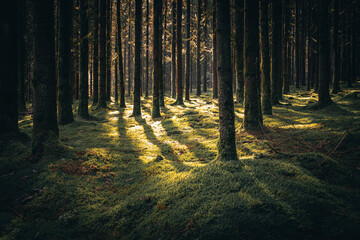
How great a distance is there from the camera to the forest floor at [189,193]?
2.79 metres

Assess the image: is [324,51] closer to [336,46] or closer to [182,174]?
[336,46]

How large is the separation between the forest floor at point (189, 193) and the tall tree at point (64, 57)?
5526 mm

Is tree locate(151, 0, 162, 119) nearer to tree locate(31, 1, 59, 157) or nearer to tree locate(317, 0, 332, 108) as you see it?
tree locate(31, 1, 59, 157)

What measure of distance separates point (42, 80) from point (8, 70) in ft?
5.35

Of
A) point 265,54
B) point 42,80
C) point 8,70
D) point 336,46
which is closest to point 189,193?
point 42,80

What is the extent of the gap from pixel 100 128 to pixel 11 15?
249 inches

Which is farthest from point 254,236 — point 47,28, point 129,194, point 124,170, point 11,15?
point 11,15

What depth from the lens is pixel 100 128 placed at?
1129 centimetres

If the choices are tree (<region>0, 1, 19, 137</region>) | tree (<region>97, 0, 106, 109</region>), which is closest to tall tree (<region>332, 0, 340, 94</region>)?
tree (<region>97, 0, 106, 109</region>)

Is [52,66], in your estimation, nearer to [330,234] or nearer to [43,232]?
[43,232]

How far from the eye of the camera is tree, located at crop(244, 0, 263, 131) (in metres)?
7.25

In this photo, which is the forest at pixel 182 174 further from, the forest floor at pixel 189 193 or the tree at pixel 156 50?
Result: the tree at pixel 156 50

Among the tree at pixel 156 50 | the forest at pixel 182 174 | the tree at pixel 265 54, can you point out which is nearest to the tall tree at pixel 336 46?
the tree at pixel 265 54

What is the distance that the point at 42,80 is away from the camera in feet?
19.3
